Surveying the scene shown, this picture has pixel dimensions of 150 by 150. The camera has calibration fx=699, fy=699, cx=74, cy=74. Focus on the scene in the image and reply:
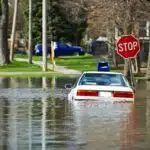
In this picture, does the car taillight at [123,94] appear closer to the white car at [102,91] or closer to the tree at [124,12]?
the white car at [102,91]

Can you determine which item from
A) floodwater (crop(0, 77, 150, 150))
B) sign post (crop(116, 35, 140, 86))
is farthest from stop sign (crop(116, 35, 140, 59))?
floodwater (crop(0, 77, 150, 150))

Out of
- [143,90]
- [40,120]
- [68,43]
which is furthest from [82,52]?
[40,120]

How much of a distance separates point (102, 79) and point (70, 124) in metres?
6.63

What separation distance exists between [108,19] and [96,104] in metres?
18.3

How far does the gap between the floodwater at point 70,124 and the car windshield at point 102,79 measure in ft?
2.51

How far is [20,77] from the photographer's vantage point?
3941 cm

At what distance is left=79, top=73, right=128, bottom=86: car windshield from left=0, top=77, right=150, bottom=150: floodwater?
76 cm

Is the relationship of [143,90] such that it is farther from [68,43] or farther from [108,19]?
[68,43]

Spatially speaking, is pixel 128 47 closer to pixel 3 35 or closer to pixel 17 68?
pixel 17 68

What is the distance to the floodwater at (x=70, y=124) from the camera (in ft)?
40.7

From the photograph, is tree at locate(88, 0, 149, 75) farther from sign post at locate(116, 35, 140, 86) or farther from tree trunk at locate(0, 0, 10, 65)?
tree trunk at locate(0, 0, 10, 65)

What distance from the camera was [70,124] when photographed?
15617 millimetres

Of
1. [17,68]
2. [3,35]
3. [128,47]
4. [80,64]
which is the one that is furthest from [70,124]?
[80,64]

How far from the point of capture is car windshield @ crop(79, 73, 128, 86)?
71.6 ft
